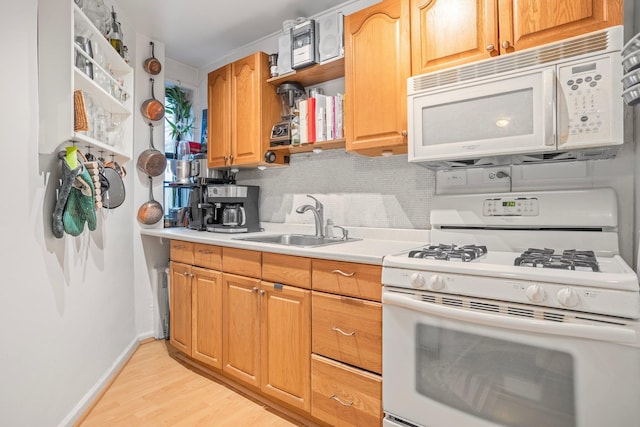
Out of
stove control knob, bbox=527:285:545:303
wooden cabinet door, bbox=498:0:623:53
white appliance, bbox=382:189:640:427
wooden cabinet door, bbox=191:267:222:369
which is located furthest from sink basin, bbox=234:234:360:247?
wooden cabinet door, bbox=498:0:623:53

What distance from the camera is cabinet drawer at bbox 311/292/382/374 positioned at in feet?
4.92

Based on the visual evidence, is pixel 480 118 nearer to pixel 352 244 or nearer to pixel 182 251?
pixel 352 244

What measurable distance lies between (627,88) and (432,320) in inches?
36.5

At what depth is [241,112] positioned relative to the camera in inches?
105

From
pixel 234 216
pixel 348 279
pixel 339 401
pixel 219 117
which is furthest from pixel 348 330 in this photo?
pixel 219 117

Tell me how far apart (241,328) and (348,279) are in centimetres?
83

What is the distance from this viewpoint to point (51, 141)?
152 centimetres

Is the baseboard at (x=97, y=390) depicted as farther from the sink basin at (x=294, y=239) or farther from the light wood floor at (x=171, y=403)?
the sink basin at (x=294, y=239)

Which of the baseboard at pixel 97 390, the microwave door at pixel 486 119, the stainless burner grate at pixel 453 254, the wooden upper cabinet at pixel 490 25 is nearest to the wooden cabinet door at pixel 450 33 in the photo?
the wooden upper cabinet at pixel 490 25

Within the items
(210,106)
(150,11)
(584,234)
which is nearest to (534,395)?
(584,234)

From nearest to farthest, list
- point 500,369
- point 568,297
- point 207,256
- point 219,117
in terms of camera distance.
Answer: point 568,297 → point 500,369 → point 207,256 → point 219,117

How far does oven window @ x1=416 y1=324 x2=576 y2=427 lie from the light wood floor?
949 mm

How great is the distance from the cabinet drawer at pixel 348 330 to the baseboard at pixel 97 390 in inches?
49.8

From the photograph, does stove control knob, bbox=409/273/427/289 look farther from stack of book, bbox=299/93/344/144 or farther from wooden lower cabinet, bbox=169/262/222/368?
wooden lower cabinet, bbox=169/262/222/368
